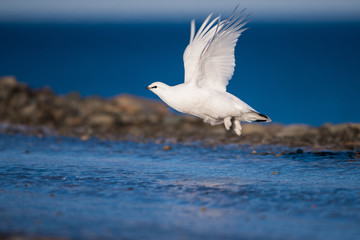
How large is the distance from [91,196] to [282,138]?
451 centimetres

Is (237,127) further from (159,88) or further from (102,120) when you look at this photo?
(102,120)

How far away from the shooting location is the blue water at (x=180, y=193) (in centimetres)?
421

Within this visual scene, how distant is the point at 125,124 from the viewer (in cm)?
1047

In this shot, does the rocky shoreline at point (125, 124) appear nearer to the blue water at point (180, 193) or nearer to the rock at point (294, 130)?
the rock at point (294, 130)

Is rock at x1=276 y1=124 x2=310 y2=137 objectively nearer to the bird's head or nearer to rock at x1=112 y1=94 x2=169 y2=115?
the bird's head

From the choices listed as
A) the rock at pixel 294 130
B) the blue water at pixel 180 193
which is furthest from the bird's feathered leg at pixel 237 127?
the rock at pixel 294 130

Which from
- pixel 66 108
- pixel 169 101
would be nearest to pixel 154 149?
pixel 169 101

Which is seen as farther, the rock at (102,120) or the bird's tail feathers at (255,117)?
the rock at (102,120)

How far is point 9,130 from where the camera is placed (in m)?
10.1

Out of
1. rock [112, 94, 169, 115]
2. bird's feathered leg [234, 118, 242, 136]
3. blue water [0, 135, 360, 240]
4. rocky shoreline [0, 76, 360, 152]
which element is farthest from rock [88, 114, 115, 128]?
bird's feathered leg [234, 118, 242, 136]

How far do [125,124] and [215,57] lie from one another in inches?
145

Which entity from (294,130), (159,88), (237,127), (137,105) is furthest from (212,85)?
(137,105)

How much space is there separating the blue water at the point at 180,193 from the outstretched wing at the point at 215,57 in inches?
43.5

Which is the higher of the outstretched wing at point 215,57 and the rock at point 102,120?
the outstretched wing at point 215,57
